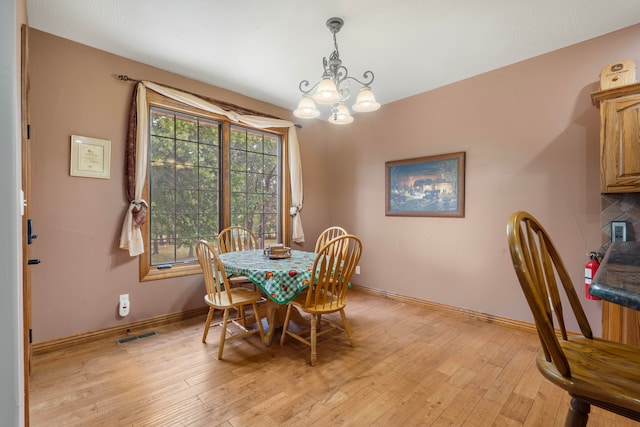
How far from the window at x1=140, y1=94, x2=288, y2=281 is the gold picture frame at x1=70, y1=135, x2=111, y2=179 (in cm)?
37

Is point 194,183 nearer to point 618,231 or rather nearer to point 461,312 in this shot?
point 461,312

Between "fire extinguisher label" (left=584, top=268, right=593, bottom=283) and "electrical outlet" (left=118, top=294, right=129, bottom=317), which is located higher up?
"fire extinguisher label" (left=584, top=268, right=593, bottom=283)

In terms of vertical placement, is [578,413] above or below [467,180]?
below

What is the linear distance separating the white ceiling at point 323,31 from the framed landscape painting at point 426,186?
963 mm

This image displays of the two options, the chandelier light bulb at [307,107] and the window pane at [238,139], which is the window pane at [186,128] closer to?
the window pane at [238,139]

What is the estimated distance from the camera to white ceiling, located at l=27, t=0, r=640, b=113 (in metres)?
2.07

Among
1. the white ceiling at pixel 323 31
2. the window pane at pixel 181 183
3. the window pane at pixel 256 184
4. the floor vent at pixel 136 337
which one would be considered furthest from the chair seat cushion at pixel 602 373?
the window pane at pixel 256 184

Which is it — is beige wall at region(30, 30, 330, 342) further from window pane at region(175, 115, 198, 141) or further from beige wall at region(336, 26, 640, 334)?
beige wall at region(336, 26, 640, 334)

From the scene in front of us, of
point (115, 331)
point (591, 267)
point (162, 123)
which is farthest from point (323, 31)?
point (115, 331)

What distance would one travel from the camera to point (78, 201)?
249 cm

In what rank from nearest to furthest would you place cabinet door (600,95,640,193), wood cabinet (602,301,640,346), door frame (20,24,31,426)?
door frame (20,24,31,426) → wood cabinet (602,301,640,346) → cabinet door (600,95,640,193)

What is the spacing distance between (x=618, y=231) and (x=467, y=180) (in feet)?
4.15

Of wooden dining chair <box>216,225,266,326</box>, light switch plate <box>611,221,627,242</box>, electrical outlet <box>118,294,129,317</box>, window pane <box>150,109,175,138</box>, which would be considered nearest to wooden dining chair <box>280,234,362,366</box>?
wooden dining chair <box>216,225,266,326</box>

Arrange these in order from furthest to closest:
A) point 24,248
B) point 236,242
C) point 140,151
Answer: point 236,242 → point 140,151 → point 24,248
